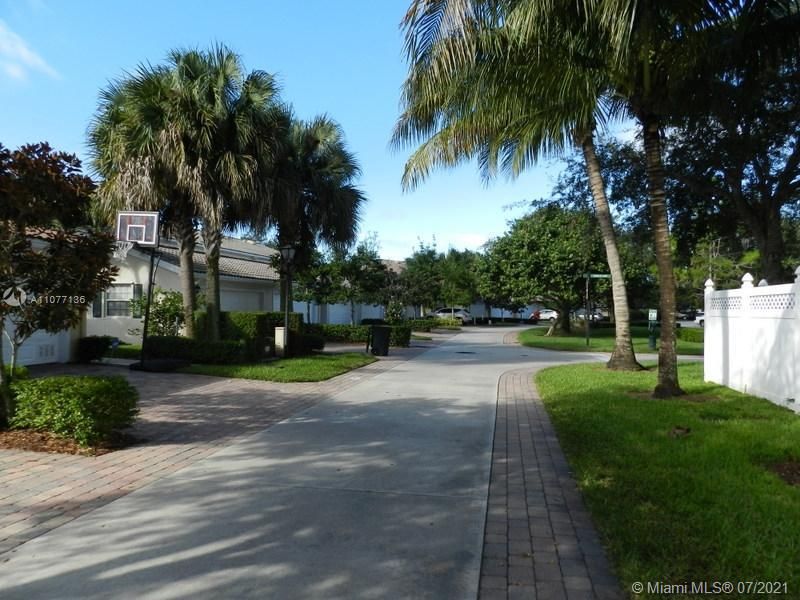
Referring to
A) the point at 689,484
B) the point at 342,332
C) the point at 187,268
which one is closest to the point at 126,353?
the point at 187,268

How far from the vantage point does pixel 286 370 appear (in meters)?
13.7

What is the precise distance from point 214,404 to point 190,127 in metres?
7.66

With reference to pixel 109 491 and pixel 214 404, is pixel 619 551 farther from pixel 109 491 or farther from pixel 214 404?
pixel 214 404

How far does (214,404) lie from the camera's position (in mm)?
9680

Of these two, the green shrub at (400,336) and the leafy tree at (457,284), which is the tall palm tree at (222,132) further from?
the leafy tree at (457,284)

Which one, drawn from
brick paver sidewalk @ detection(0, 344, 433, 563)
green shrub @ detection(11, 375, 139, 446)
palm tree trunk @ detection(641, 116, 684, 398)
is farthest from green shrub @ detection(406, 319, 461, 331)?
green shrub @ detection(11, 375, 139, 446)

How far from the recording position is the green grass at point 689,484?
12.0 feet

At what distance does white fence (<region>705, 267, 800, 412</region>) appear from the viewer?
8141 millimetres

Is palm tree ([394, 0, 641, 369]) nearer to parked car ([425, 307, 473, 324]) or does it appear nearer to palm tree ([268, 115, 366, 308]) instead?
palm tree ([268, 115, 366, 308])

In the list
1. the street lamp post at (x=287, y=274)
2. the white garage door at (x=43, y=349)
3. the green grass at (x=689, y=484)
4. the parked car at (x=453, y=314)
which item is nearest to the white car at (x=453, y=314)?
the parked car at (x=453, y=314)

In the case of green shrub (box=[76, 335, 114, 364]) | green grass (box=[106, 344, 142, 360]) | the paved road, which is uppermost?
green shrub (box=[76, 335, 114, 364])

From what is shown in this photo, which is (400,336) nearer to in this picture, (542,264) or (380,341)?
(380,341)

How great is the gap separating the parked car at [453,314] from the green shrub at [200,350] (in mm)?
39874

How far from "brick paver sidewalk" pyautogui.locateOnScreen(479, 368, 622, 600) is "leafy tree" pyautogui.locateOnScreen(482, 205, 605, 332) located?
2609 cm
